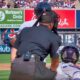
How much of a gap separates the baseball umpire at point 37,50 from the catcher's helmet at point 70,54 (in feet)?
0.38

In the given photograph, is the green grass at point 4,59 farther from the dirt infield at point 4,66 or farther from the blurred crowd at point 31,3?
the blurred crowd at point 31,3

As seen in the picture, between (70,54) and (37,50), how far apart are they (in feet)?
1.09

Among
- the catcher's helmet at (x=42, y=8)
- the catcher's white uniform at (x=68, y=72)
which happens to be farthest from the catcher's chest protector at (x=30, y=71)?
the catcher's helmet at (x=42, y=8)

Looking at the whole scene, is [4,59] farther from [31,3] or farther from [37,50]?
[37,50]

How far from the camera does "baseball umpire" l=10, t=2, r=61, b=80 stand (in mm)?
3676

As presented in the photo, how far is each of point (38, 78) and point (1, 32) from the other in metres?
19.0

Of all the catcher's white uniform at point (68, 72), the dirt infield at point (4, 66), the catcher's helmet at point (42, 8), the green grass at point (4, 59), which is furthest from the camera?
the green grass at point (4, 59)

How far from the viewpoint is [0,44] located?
2267 centimetres

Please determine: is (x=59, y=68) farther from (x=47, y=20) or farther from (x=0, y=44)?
(x=0, y=44)

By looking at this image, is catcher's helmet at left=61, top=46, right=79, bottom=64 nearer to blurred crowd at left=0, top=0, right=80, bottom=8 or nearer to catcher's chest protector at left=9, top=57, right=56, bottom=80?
catcher's chest protector at left=9, top=57, right=56, bottom=80

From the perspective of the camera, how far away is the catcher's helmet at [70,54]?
12.5 ft

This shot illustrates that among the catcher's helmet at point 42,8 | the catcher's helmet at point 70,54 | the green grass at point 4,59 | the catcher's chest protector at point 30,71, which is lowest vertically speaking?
the green grass at point 4,59

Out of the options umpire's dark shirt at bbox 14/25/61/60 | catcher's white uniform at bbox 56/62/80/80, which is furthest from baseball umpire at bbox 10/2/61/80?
catcher's white uniform at bbox 56/62/80/80

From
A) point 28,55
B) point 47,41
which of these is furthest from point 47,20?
point 28,55
